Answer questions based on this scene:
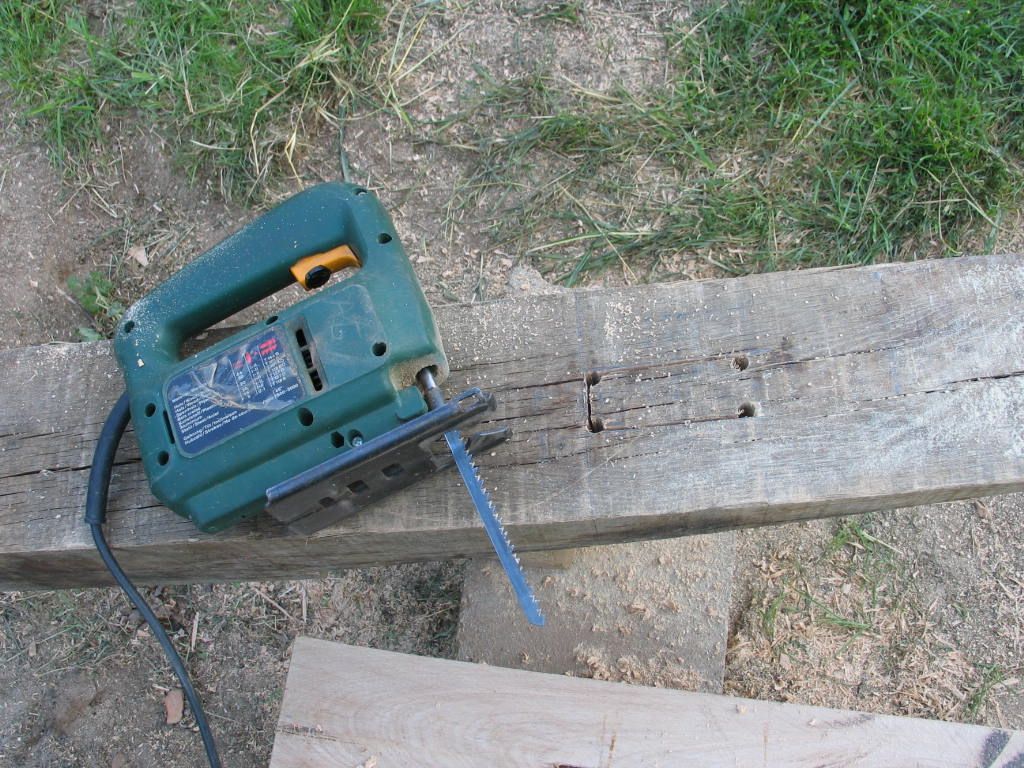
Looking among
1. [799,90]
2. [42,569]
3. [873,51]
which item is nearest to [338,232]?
[42,569]

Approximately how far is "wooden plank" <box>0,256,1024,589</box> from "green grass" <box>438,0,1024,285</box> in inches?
41.4

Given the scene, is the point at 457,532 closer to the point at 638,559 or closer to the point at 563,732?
the point at 563,732

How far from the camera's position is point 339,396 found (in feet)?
4.13

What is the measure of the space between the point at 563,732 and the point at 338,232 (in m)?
0.97

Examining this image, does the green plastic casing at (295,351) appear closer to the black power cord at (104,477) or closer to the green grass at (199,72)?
the black power cord at (104,477)

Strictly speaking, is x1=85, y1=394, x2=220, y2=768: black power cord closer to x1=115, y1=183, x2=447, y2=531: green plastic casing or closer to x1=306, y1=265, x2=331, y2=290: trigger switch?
x1=115, y1=183, x2=447, y2=531: green plastic casing

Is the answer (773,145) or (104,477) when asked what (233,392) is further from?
(773,145)

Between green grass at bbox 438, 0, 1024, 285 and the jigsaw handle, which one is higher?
the jigsaw handle

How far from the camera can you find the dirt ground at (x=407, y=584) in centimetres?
211

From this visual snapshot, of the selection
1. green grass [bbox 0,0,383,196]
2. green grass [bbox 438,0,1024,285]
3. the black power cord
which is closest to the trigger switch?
the black power cord

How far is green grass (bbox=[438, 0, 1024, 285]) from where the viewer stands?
8.04 ft

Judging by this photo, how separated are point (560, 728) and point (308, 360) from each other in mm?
795

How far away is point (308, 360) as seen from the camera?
1.30m

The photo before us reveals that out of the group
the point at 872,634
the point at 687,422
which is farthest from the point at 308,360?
the point at 872,634
